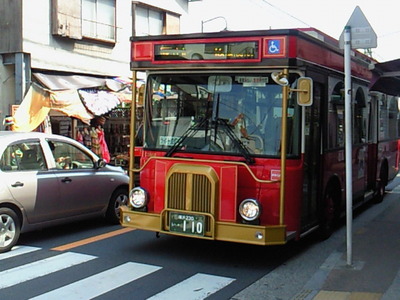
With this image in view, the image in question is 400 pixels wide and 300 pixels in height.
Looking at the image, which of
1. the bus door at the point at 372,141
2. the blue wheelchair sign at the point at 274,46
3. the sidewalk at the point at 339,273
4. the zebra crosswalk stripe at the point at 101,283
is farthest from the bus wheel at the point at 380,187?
the zebra crosswalk stripe at the point at 101,283

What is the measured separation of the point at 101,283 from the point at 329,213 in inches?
153

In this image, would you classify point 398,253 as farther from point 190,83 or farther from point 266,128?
point 190,83

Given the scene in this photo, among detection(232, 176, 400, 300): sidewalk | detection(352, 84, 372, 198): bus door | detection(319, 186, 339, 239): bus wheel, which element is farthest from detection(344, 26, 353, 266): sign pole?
detection(352, 84, 372, 198): bus door

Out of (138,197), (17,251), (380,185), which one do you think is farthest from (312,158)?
(380,185)

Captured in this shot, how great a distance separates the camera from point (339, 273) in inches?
243

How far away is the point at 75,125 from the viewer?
48.3ft

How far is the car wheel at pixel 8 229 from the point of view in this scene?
7094 millimetres

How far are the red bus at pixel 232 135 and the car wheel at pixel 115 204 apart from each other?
2.15 meters

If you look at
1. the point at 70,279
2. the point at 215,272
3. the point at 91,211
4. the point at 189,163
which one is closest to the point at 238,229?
the point at 215,272

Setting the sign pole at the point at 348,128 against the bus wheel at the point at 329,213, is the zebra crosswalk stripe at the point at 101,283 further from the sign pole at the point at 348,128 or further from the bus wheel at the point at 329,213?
the bus wheel at the point at 329,213

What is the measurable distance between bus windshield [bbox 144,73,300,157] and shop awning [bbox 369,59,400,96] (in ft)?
12.9

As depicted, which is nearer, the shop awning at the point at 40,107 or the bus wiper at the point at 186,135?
the bus wiper at the point at 186,135

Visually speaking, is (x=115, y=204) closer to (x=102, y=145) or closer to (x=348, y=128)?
(x=348, y=128)

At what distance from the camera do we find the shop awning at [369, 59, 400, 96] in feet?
32.0
